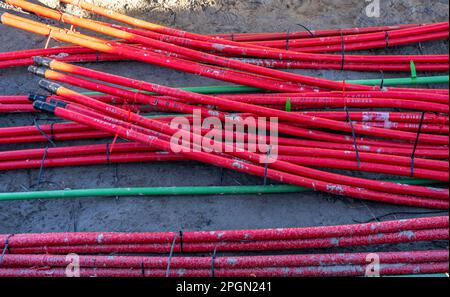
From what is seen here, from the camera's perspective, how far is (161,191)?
4.69 metres

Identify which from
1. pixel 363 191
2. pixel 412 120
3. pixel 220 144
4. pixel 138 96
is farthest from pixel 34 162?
pixel 412 120

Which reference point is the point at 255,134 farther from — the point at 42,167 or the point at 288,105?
the point at 42,167

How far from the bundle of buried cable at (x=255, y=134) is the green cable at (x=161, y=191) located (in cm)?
1

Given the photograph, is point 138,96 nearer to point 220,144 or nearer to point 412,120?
point 220,144

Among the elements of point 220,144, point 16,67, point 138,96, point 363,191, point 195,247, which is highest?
point 16,67

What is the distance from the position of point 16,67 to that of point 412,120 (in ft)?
16.0

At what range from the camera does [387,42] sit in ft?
18.8

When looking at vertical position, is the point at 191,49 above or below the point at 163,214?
above

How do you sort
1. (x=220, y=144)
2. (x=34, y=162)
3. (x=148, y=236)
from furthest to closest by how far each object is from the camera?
(x=34, y=162) < (x=220, y=144) < (x=148, y=236)

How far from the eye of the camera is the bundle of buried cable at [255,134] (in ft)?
13.3

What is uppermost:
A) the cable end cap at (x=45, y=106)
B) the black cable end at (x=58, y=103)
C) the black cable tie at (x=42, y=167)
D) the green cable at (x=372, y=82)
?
the green cable at (x=372, y=82)

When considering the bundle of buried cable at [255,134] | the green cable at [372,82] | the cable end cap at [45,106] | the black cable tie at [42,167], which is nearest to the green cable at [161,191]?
the bundle of buried cable at [255,134]

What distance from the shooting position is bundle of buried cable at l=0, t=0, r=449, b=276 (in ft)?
13.3

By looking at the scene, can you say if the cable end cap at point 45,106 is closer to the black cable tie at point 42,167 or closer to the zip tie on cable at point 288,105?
the black cable tie at point 42,167
